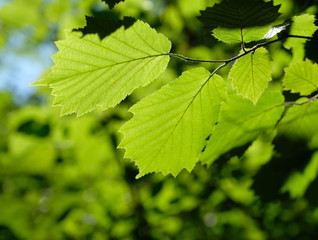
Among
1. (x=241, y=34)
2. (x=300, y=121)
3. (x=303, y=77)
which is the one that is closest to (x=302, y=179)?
(x=300, y=121)

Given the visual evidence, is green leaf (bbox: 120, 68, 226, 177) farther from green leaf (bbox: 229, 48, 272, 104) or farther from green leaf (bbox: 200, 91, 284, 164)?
green leaf (bbox: 200, 91, 284, 164)

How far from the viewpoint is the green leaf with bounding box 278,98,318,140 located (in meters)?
0.85

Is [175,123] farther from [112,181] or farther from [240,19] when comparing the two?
[112,181]

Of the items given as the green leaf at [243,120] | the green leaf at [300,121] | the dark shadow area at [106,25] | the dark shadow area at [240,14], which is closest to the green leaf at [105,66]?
the dark shadow area at [106,25]

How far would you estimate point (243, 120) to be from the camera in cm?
90

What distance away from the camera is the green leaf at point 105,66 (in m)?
0.69

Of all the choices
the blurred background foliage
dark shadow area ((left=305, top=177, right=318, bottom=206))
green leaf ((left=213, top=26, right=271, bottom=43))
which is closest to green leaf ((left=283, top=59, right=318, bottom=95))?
green leaf ((left=213, top=26, right=271, bottom=43))

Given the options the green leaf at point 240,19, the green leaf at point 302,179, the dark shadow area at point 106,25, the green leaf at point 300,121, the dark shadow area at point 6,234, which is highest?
the dark shadow area at point 106,25

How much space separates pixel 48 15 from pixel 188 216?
2219 mm

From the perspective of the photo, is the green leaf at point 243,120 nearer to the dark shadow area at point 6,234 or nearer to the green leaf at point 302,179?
the green leaf at point 302,179

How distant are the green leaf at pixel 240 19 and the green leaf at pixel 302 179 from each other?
81cm

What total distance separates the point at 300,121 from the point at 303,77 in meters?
0.16

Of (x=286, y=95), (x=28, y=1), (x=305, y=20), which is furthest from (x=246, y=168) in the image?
(x=28, y=1)

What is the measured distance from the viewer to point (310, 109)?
86cm
